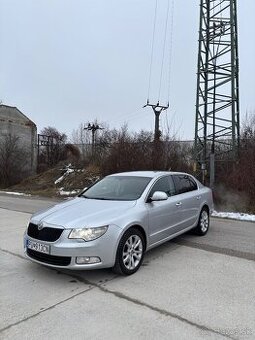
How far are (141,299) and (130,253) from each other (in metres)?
1.09

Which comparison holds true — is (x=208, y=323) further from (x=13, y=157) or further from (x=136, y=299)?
(x=13, y=157)

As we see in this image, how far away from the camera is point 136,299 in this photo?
4.66 meters

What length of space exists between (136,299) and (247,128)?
16.9 m

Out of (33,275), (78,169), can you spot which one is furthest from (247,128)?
(33,275)

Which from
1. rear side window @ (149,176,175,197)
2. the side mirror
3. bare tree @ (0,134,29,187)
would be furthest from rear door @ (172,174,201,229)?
bare tree @ (0,134,29,187)

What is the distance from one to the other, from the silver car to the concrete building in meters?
38.5

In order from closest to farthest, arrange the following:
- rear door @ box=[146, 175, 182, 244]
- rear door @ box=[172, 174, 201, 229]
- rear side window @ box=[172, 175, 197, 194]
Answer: rear door @ box=[146, 175, 182, 244] < rear door @ box=[172, 174, 201, 229] < rear side window @ box=[172, 175, 197, 194]

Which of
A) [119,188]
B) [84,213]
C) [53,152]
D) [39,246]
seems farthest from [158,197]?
[53,152]

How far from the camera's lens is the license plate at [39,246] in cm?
528

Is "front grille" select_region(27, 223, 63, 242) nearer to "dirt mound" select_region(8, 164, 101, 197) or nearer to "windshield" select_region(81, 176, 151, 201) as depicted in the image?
"windshield" select_region(81, 176, 151, 201)

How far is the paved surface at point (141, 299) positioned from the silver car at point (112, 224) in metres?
0.32

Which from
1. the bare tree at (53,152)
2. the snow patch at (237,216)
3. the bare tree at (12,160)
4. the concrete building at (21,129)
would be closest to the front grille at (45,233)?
the snow patch at (237,216)

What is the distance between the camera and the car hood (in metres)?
5.32

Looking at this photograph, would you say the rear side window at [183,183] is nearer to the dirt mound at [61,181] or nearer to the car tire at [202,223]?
the car tire at [202,223]
